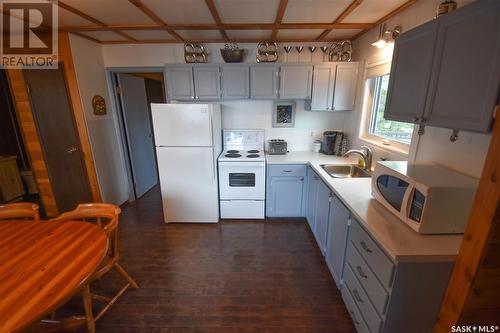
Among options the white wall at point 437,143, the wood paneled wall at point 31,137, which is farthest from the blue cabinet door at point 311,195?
the wood paneled wall at point 31,137

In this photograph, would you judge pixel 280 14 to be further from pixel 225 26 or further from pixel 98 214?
pixel 98 214

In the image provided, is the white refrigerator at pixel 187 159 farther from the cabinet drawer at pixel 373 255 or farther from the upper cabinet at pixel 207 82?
the cabinet drawer at pixel 373 255

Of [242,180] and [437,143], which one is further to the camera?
[242,180]

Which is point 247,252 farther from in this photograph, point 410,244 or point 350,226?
point 410,244

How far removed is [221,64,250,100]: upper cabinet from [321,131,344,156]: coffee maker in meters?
1.26

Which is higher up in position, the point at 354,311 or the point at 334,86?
the point at 334,86

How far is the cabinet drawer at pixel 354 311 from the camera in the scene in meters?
1.34

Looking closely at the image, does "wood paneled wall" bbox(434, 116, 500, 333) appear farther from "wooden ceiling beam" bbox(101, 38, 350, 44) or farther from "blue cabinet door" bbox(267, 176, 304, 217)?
"wooden ceiling beam" bbox(101, 38, 350, 44)

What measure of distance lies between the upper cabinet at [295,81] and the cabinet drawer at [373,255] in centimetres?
187

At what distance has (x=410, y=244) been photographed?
1.06m

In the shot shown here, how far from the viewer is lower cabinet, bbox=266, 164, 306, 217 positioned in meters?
2.71

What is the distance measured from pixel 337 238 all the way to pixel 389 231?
66cm

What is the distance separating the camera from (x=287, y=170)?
2705 mm

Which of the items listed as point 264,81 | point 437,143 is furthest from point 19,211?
point 437,143
